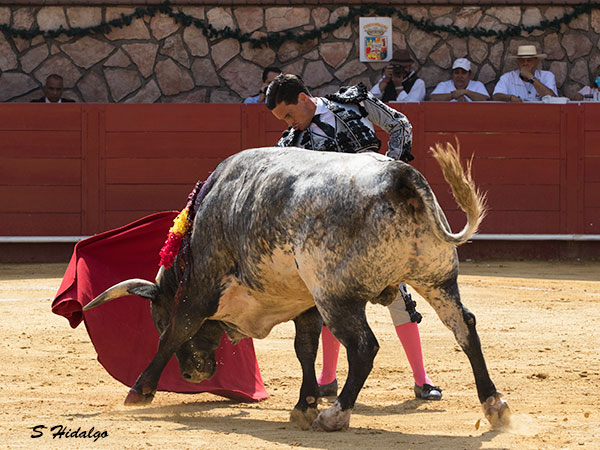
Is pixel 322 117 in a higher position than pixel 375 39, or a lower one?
lower

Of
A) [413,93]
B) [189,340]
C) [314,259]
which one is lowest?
[189,340]

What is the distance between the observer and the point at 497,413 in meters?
3.27

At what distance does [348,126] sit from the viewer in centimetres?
394

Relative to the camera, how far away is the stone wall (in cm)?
1018

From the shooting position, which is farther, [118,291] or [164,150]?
[164,150]

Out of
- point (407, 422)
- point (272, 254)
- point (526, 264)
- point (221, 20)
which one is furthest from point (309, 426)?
point (221, 20)

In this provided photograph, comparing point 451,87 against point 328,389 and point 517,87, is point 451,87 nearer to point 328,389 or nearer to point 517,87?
point 517,87

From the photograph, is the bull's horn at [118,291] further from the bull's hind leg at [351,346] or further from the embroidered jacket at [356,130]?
the bull's hind leg at [351,346]

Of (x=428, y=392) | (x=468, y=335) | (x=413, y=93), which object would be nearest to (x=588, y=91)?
(x=413, y=93)

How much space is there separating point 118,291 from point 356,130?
102cm

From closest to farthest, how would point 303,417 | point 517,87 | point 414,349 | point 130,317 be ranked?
1. point 303,417
2. point 414,349
3. point 130,317
4. point 517,87

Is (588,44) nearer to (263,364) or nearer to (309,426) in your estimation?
(263,364)

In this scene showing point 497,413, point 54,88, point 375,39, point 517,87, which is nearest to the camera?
point 497,413

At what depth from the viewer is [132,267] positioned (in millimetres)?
4309
